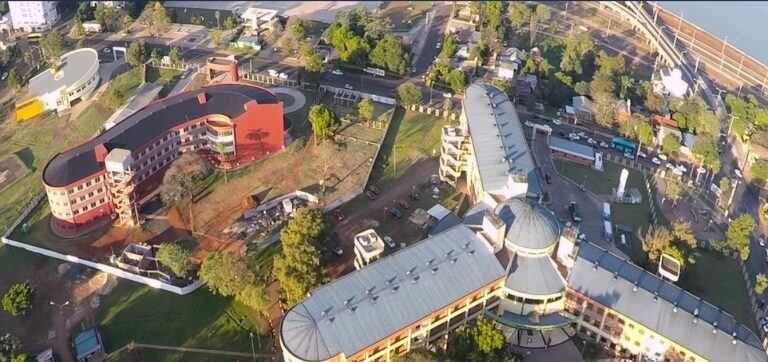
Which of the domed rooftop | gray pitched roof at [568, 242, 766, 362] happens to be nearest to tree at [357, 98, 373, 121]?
the domed rooftop

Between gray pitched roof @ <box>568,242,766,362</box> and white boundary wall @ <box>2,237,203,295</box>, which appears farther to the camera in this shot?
white boundary wall @ <box>2,237,203,295</box>

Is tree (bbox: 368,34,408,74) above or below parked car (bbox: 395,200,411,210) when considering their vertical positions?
above

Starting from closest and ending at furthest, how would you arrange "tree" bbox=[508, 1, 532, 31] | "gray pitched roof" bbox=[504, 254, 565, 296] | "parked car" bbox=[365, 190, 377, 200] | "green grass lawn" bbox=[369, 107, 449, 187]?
"gray pitched roof" bbox=[504, 254, 565, 296] < "parked car" bbox=[365, 190, 377, 200] < "green grass lawn" bbox=[369, 107, 449, 187] < "tree" bbox=[508, 1, 532, 31]

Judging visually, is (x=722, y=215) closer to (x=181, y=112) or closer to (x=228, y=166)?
(x=228, y=166)

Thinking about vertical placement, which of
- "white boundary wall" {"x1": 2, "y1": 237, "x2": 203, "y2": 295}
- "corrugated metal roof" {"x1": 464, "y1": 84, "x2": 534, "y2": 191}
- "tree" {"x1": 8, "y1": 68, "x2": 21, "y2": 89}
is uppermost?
"corrugated metal roof" {"x1": 464, "y1": 84, "x2": 534, "y2": 191}

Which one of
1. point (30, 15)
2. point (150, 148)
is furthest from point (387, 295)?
point (30, 15)

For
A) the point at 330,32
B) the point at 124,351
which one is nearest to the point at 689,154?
the point at 330,32

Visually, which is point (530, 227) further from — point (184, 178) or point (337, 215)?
point (184, 178)

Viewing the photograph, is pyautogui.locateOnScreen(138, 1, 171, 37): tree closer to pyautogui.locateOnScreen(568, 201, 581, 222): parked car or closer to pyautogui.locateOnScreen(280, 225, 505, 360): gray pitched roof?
pyautogui.locateOnScreen(280, 225, 505, 360): gray pitched roof
